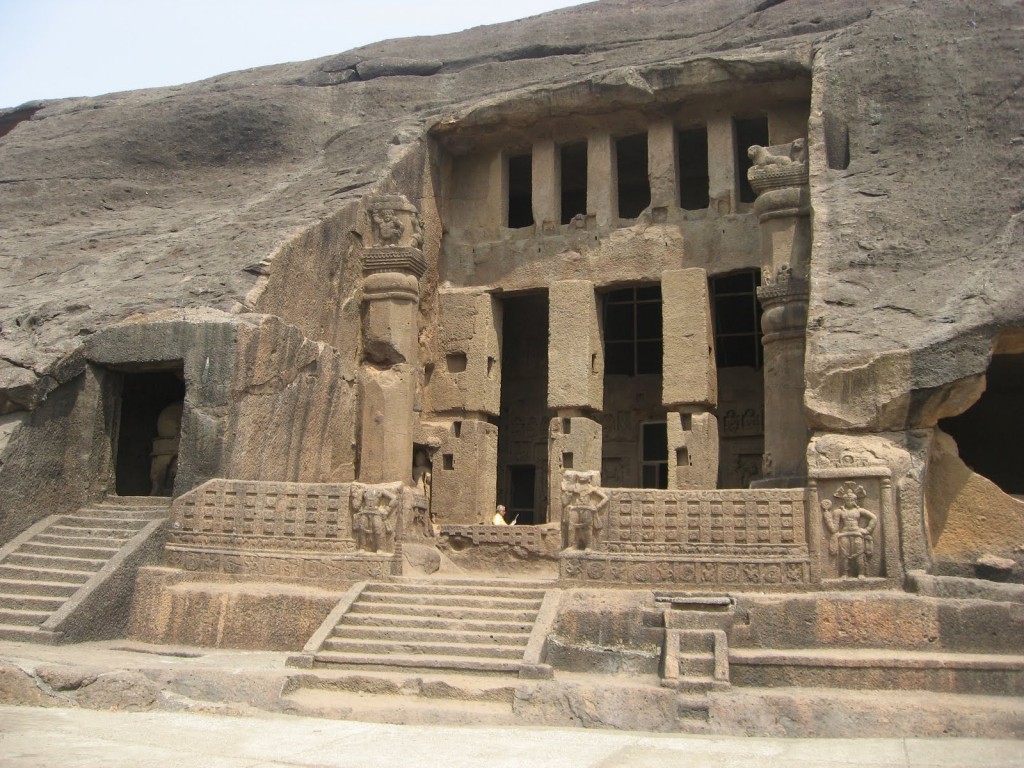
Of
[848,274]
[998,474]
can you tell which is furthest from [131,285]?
[998,474]

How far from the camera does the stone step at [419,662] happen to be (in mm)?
6969

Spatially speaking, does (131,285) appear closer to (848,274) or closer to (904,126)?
(848,274)

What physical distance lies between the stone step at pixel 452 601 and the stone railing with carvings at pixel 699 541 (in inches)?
18.2

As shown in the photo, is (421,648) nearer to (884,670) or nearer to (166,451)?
(884,670)

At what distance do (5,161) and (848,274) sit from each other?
12134 mm

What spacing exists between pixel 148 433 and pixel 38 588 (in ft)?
11.1

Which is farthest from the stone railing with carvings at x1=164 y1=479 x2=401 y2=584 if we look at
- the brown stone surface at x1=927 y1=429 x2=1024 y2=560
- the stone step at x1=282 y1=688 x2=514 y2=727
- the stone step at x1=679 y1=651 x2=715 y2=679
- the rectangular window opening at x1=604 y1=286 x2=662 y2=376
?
the rectangular window opening at x1=604 y1=286 x2=662 y2=376

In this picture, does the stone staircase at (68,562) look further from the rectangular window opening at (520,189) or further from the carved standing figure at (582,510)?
the rectangular window opening at (520,189)

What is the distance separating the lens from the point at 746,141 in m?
14.0

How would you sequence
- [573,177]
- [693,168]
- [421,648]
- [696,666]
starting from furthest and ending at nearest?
[573,177]
[693,168]
[421,648]
[696,666]

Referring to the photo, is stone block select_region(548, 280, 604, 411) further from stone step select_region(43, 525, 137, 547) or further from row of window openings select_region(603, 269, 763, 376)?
stone step select_region(43, 525, 137, 547)


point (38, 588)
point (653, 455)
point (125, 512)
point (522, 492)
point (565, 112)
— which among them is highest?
point (565, 112)

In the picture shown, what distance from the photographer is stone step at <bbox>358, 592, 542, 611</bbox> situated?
315 inches

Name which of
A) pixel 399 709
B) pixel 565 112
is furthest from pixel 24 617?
pixel 565 112
